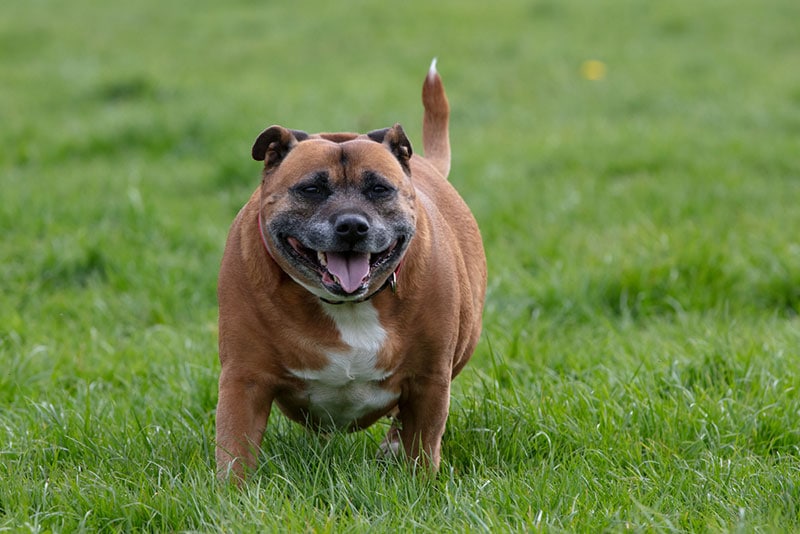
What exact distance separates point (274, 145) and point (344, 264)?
495 mm

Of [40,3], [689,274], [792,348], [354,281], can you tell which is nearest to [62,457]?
[354,281]

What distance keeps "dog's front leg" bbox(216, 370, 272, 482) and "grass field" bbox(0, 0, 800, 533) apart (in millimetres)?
89

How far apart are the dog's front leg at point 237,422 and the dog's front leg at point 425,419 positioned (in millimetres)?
487

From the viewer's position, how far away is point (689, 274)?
5730 millimetres

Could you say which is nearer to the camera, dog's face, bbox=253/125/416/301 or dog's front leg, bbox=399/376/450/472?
dog's face, bbox=253/125/416/301

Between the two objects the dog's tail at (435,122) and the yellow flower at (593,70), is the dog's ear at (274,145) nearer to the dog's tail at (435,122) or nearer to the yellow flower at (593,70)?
the dog's tail at (435,122)

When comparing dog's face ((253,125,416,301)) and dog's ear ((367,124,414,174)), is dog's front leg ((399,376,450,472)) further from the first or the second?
dog's ear ((367,124,414,174))

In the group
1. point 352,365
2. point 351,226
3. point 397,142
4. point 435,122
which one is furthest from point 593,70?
point 351,226

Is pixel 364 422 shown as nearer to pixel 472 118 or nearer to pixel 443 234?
pixel 443 234

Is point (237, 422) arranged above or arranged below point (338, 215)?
below

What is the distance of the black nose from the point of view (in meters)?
3.16

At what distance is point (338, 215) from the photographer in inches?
126

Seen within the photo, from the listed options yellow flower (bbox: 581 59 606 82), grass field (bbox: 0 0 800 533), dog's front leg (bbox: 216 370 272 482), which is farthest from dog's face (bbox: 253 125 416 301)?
yellow flower (bbox: 581 59 606 82)

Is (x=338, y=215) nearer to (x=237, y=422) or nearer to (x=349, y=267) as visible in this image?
(x=349, y=267)
